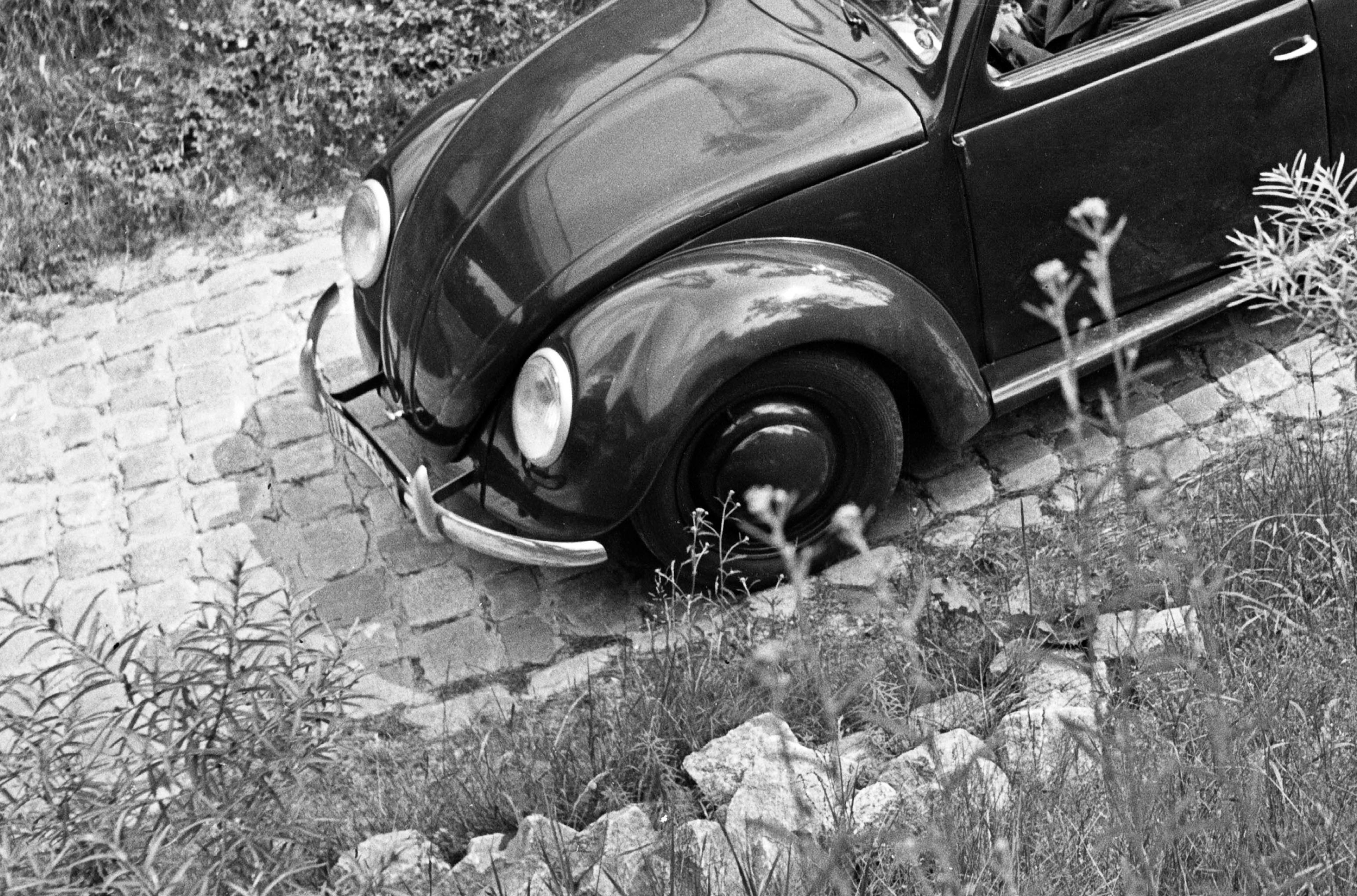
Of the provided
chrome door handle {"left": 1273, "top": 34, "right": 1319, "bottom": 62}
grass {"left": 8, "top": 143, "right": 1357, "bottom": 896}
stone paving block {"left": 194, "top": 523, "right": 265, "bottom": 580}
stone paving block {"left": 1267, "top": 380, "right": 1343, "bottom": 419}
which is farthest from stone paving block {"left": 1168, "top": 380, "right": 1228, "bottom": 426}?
stone paving block {"left": 194, "top": 523, "right": 265, "bottom": 580}

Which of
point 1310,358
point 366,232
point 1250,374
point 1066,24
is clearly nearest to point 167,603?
point 366,232

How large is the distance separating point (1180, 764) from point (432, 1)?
474cm

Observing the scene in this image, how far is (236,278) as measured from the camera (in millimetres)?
5488

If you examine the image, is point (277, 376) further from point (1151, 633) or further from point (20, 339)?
point (1151, 633)

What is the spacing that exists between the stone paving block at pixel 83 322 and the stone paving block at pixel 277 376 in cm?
75

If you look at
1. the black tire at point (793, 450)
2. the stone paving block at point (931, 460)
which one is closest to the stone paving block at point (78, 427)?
the black tire at point (793, 450)

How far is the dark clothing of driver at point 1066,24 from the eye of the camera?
397cm

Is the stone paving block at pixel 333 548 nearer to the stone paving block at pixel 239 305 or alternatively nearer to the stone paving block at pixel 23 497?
the stone paving block at pixel 23 497

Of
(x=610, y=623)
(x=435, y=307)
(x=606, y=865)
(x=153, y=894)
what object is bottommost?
(x=610, y=623)

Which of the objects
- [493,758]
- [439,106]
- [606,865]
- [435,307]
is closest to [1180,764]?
[606,865]

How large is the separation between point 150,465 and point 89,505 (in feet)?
0.78

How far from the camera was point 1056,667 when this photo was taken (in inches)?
130

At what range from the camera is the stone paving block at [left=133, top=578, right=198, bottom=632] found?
4.09 metres

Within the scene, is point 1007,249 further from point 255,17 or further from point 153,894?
point 255,17
